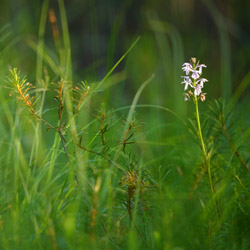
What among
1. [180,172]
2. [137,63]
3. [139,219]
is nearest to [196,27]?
[137,63]

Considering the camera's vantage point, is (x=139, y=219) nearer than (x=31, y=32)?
Yes

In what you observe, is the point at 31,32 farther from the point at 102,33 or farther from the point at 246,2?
the point at 246,2

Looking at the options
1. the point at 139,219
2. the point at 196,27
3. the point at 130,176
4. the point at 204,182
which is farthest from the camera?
the point at 196,27

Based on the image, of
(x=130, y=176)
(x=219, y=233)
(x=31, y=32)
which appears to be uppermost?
(x=31, y=32)

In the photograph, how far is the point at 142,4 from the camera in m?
3.83

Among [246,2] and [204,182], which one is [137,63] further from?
[204,182]

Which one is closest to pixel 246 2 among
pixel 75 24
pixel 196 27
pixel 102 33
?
pixel 196 27

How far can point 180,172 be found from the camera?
4.35 ft


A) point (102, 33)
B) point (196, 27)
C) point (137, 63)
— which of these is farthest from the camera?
point (102, 33)

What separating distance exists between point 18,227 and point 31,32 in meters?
2.74

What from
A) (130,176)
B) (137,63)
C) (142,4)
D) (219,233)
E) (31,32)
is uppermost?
(142,4)

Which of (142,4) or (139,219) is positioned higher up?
(142,4)

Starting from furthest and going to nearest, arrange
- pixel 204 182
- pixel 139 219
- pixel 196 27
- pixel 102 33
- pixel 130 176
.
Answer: pixel 102 33, pixel 196 27, pixel 204 182, pixel 139 219, pixel 130 176

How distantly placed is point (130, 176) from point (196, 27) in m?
3.09
